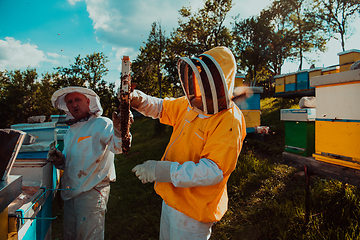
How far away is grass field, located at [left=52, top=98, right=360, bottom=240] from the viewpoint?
3.06 meters

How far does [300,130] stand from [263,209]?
1602 millimetres

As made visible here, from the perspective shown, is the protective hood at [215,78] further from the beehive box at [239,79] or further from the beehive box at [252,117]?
the beehive box at [252,117]

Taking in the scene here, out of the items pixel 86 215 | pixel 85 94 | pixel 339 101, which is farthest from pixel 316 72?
pixel 86 215

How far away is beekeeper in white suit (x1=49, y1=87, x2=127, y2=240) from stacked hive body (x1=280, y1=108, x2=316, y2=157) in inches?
129

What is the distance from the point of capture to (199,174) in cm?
132

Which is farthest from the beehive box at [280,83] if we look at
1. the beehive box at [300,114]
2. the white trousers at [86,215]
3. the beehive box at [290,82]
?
the white trousers at [86,215]

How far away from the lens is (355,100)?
239cm

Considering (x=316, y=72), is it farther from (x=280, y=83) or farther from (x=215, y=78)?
(x=215, y=78)

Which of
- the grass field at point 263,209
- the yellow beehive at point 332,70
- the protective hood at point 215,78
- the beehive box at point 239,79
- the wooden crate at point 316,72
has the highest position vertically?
the wooden crate at point 316,72

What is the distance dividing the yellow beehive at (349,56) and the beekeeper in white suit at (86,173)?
7.46 metres

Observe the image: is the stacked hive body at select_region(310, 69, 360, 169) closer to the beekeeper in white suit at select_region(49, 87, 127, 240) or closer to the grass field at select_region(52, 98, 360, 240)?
the grass field at select_region(52, 98, 360, 240)

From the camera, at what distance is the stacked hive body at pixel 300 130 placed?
360 cm

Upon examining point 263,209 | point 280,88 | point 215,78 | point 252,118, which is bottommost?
point 263,209

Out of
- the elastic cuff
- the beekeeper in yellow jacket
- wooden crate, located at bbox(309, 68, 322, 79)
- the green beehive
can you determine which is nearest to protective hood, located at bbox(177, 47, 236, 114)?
the beekeeper in yellow jacket
